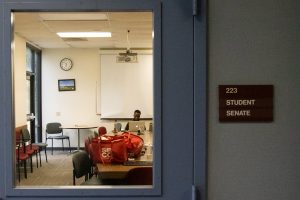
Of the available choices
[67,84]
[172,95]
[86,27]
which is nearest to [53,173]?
[86,27]

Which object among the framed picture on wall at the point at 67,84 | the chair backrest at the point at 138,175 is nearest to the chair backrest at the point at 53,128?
the framed picture on wall at the point at 67,84

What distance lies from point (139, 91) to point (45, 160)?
10.2 ft

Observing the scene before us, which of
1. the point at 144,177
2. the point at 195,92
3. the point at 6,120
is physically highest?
the point at 195,92

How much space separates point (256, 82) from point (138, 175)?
6.18 ft

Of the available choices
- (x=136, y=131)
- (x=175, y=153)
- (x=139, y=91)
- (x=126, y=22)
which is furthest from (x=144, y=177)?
(x=139, y=91)

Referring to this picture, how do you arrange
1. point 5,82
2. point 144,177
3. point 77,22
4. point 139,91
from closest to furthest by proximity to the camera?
point 5,82, point 144,177, point 77,22, point 139,91

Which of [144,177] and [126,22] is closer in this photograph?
[144,177]

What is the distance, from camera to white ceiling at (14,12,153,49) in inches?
235

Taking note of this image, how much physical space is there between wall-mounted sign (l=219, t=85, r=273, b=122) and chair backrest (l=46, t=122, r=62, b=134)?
27.0 feet

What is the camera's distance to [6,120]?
72.0 inches

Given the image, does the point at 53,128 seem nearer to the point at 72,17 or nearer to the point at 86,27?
the point at 86,27

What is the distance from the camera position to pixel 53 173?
7117mm

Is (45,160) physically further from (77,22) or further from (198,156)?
(198,156)

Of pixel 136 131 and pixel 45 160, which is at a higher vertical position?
pixel 136 131
